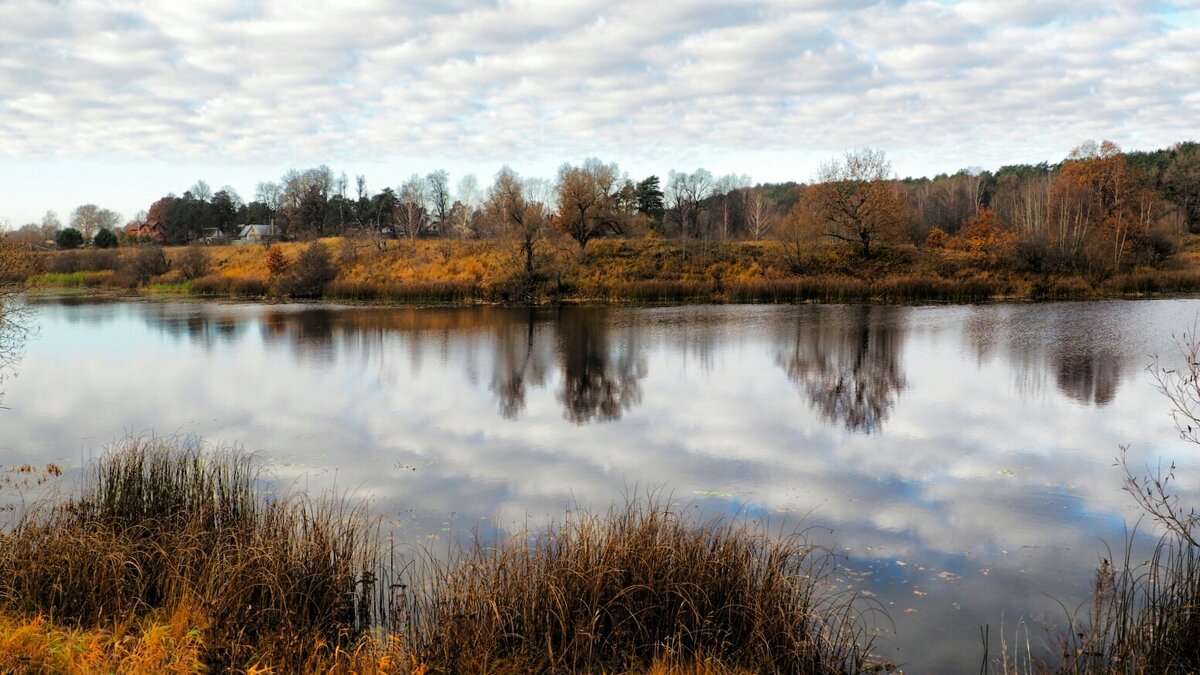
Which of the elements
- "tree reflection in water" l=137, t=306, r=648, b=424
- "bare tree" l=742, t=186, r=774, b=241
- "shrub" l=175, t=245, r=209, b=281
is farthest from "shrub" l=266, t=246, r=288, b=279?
"bare tree" l=742, t=186, r=774, b=241

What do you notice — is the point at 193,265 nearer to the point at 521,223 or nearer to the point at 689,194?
the point at 521,223

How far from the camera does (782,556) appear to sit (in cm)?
606

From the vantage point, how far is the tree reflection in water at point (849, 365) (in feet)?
47.9

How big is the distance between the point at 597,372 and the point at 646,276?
2949 centimetres

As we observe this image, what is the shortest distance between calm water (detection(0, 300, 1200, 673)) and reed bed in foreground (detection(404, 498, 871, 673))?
3.09 ft

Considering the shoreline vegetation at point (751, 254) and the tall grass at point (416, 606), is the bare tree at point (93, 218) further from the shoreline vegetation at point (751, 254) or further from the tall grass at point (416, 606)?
the tall grass at point (416, 606)

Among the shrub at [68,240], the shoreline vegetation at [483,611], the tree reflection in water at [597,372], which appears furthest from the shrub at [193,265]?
the shoreline vegetation at [483,611]

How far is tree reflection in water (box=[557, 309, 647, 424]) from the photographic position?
50.4ft

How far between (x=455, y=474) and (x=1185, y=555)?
8.35 m

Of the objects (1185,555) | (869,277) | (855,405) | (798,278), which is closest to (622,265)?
(798,278)

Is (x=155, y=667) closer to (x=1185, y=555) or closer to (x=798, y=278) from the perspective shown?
(x=1185, y=555)

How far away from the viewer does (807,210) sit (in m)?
49.5

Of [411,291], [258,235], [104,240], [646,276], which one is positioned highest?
[258,235]

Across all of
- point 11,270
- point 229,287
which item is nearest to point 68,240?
point 229,287
